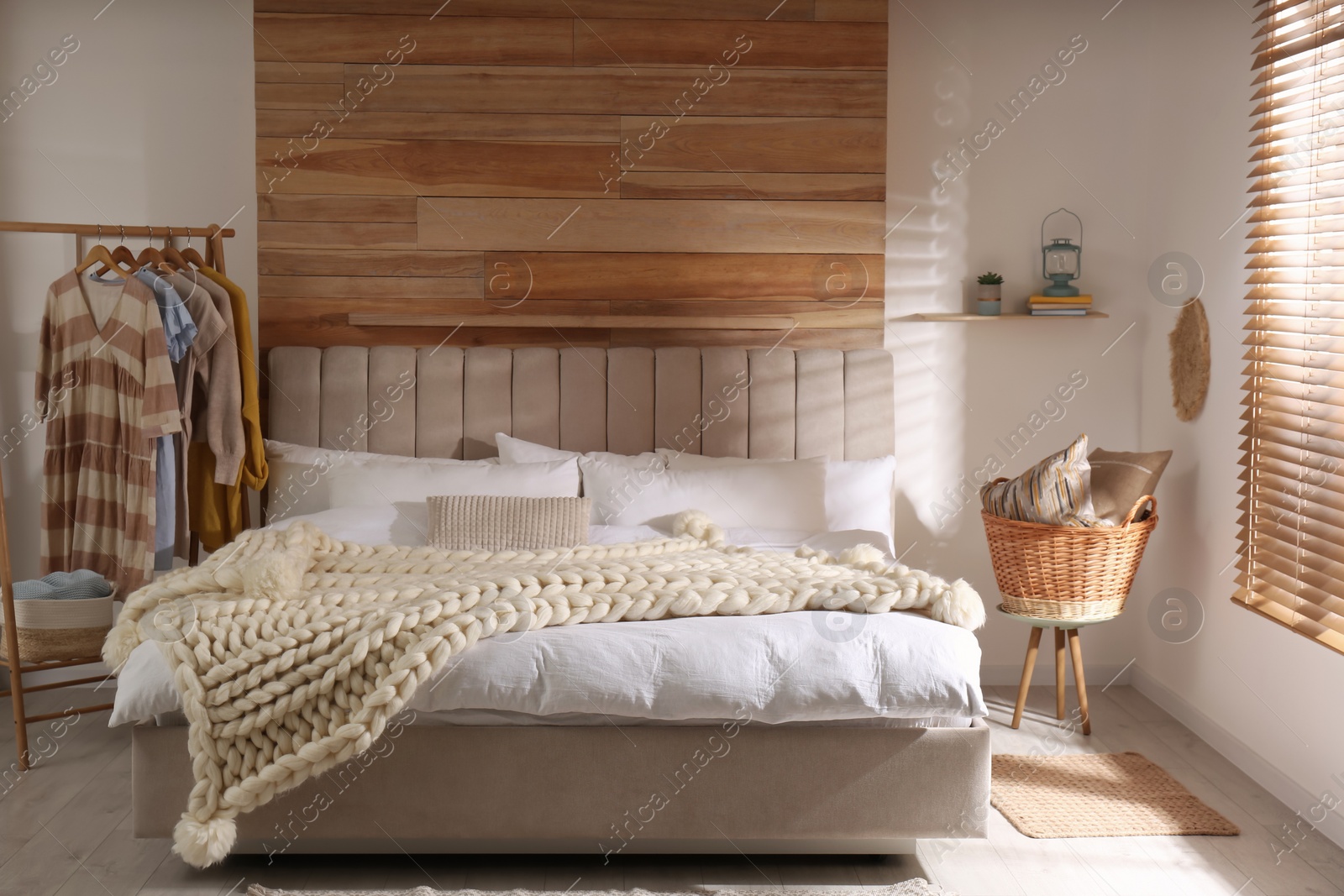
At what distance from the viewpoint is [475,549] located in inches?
115

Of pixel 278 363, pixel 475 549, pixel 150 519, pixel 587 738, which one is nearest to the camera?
pixel 587 738

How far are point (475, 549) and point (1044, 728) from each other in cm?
193

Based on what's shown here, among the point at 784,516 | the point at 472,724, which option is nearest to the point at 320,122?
the point at 784,516

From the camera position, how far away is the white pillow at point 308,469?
341 cm

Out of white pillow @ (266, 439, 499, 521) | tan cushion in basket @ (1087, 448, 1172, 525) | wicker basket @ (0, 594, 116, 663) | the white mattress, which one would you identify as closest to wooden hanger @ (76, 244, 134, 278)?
white pillow @ (266, 439, 499, 521)

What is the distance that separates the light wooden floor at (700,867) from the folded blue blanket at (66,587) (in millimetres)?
653

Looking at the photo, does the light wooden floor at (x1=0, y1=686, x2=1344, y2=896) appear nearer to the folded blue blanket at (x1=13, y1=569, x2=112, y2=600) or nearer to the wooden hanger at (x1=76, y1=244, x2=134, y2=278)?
the folded blue blanket at (x1=13, y1=569, x2=112, y2=600)

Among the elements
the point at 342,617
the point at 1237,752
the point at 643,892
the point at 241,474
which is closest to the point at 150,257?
the point at 241,474

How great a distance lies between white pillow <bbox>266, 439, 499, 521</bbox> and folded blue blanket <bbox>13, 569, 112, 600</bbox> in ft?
1.76

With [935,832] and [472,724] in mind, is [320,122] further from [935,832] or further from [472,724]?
[935,832]

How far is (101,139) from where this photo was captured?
3.65m

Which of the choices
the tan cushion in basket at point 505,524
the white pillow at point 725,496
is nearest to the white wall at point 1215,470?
the white pillow at point 725,496

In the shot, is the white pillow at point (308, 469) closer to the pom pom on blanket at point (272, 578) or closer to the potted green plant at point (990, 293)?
the pom pom on blanket at point (272, 578)

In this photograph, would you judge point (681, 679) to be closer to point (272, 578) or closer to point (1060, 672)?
point (272, 578)
